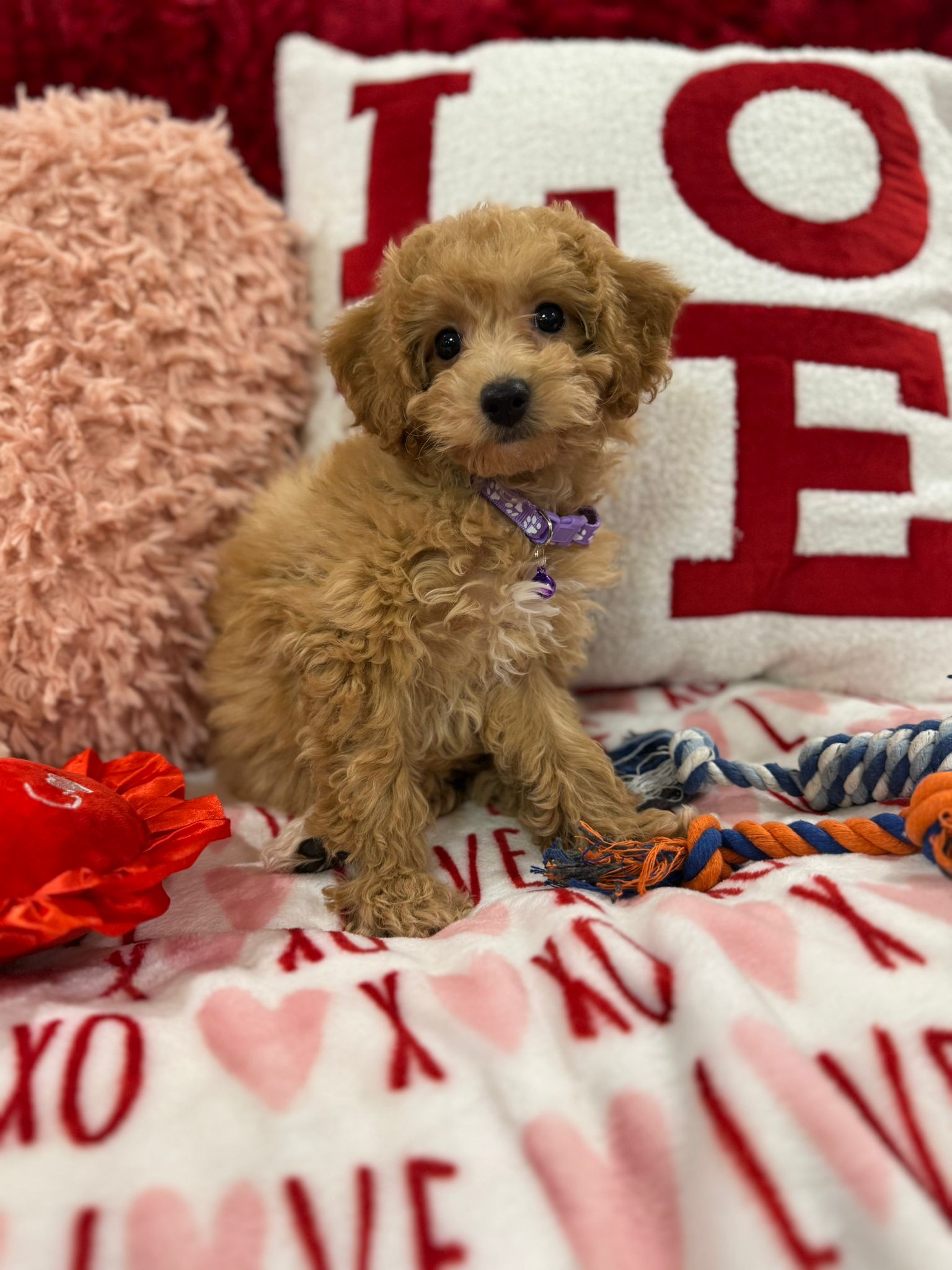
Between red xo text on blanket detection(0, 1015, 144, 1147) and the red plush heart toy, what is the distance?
142mm

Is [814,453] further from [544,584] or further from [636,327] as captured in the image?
[544,584]

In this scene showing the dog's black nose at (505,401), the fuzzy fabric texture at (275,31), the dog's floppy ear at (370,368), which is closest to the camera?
the dog's black nose at (505,401)

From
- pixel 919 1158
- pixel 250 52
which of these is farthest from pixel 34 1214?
pixel 250 52

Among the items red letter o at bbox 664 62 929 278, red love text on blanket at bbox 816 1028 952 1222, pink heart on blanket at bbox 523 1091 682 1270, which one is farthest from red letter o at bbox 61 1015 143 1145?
red letter o at bbox 664 62 929 278

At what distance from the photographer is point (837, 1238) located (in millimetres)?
848

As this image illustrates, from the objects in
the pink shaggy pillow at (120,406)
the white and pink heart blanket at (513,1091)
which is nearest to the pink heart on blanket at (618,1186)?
the white and pink heart blanket at (513,1091)

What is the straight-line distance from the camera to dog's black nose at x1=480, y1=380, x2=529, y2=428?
1.44 metres

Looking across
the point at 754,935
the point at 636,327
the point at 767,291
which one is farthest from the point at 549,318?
the point at 754,935

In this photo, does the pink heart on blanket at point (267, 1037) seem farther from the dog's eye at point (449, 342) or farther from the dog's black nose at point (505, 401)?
the dog's eye at point (449, 342)

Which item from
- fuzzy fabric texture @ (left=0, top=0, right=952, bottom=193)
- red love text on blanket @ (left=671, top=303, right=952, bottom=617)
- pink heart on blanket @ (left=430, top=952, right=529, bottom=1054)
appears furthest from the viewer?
fuzzy fabric texture @ (left=0, top=0, right=952, bottom=193)

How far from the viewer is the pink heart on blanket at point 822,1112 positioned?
33.9 inches

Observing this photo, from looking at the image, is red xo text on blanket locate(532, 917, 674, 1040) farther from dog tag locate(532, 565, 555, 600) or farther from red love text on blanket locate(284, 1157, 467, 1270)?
dog tag locate(532, 565, 555, 600)

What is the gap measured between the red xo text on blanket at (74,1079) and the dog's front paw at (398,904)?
0.41 m

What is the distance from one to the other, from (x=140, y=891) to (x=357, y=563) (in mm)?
607
